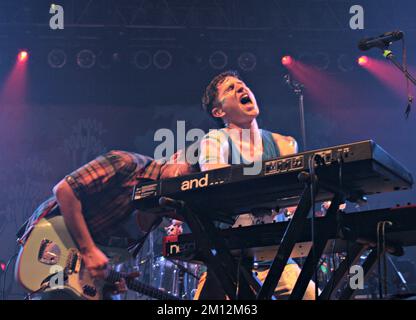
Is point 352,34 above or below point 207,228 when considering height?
above

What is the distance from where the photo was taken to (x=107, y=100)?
8.26 metres

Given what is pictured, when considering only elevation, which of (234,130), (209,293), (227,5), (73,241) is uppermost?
(227,5)

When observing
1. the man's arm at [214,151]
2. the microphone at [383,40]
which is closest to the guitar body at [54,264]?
the man's arm at [214,151]

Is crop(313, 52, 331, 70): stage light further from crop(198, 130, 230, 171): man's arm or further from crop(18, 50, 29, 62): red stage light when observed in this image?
crop(198, 130, 230, 171): man's arm

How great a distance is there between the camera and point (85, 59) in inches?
319

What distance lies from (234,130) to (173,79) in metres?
4.87

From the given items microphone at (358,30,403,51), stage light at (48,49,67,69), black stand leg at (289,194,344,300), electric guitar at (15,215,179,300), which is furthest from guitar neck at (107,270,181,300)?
stage light at (48,49,67,69)

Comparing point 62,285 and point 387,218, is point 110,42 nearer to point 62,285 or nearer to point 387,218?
point 62,285

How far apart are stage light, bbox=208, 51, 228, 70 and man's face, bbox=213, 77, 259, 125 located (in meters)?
4.43

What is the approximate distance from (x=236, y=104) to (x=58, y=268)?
1675 mm

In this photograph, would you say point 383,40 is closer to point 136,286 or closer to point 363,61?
point 136,286

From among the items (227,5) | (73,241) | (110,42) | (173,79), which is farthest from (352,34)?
(73,241)

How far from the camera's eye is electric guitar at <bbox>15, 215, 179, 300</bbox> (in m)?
3.47

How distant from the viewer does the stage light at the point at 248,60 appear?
828 centimetres
